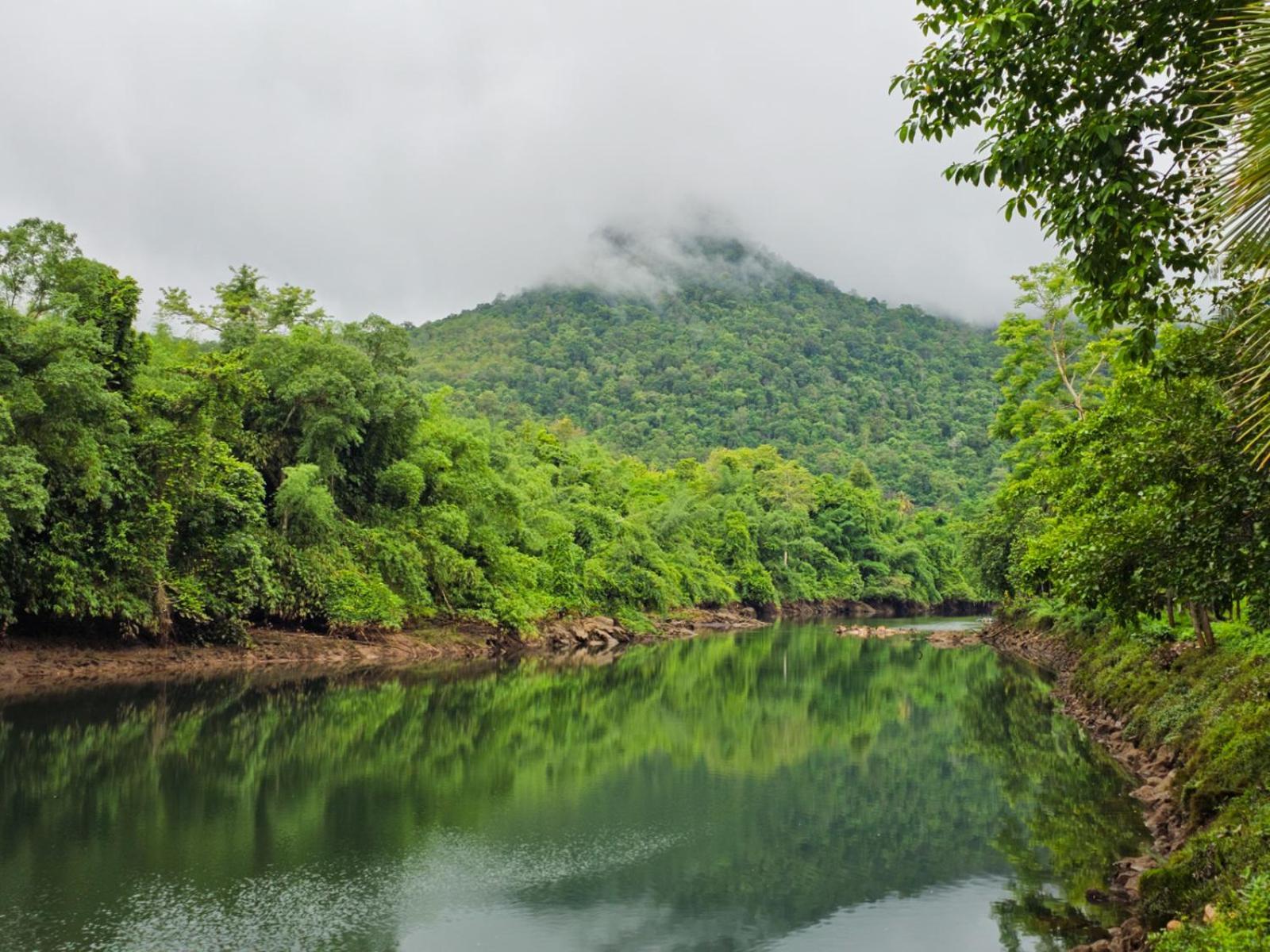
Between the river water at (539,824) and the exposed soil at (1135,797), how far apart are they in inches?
16.9

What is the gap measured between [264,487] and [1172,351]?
3385 cm

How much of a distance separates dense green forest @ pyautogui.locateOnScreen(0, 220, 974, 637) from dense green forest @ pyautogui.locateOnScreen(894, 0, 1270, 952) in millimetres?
26435

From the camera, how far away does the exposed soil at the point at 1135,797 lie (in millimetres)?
11570

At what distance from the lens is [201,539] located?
3719cm

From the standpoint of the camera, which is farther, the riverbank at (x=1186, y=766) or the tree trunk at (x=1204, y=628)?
the tree trunk at (x=1204, y=628)

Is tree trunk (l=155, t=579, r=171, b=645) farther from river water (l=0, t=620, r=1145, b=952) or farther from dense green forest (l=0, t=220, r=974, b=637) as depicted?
river water (l=0, t=620, r=1145, b=952)

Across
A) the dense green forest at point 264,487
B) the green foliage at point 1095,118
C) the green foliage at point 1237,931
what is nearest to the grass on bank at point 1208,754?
the green foliage at point 1237,931

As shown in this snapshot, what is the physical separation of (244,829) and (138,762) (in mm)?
6263

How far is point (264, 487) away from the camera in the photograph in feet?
130

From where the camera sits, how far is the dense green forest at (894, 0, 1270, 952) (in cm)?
685

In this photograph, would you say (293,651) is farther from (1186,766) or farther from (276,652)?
(1186,766)

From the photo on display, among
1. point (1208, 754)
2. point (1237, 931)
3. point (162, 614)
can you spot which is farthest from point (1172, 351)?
point (162, 614)

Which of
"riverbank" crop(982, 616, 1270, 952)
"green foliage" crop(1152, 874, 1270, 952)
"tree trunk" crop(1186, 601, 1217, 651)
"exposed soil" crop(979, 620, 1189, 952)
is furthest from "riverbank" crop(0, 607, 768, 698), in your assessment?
"green foliage" crop(1152, 874, 1270, 952)

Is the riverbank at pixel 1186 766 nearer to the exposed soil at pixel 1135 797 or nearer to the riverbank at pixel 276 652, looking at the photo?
the exposed soil at pixel 1135 797
